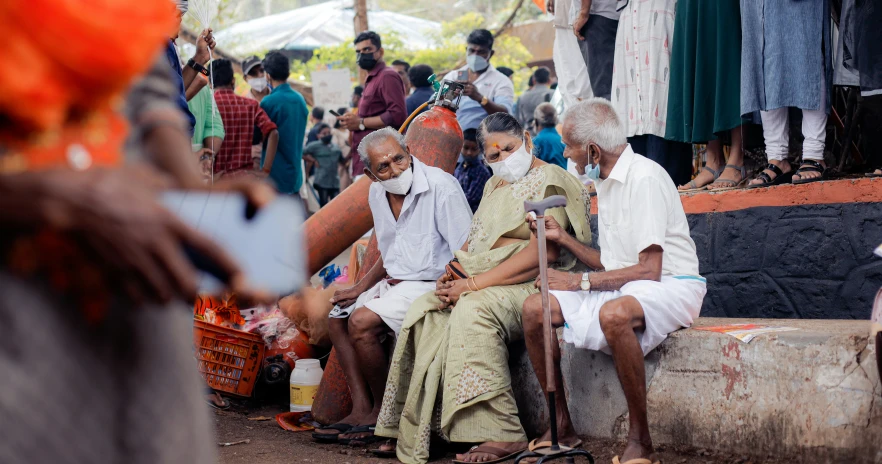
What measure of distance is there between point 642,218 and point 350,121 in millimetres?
3415

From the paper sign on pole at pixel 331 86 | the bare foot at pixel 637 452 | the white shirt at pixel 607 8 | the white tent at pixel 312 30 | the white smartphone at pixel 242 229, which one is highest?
the white tent at pixel 312 30

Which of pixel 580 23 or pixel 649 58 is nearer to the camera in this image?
pixel 649 58

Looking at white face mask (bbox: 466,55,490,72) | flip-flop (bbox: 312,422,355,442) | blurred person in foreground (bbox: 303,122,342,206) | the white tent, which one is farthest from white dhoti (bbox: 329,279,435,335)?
the white tent

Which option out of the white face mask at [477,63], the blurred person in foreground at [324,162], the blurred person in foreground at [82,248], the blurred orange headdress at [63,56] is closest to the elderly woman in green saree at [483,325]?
the white face mask at [477,63]

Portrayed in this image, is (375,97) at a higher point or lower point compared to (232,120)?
higher

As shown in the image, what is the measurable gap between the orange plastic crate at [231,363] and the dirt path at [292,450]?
0.58 feet

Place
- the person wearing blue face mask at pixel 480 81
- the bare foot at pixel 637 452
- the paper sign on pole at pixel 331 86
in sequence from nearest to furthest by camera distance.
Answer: the bare foot at pixel 637 452 → the person wearing blue face mask at pixel 480 81 → the paper sign on pole at pixel 331 86

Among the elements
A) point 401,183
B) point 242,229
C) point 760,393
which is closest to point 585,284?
point 760,393

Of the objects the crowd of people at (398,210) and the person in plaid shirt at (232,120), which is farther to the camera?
the person in plaid shirt at (232,120)

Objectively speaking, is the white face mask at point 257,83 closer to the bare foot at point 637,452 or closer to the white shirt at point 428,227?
the white shirt at point 428,227

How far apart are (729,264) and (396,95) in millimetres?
→ 3049

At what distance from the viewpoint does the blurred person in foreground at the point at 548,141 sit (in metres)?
7.25

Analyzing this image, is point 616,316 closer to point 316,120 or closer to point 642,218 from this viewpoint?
point 642,218

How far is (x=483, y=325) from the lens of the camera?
4223mm
